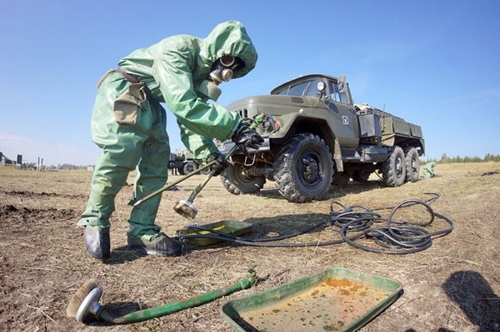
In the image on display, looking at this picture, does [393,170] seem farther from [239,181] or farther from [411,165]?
[239,181]

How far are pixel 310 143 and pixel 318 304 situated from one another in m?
3.71

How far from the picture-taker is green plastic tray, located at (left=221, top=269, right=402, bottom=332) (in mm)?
1308

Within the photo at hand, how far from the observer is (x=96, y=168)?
2012 mm

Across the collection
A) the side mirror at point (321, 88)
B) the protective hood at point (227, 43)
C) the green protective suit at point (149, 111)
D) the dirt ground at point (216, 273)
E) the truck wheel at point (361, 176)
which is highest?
the side mirror at point (321, 88)

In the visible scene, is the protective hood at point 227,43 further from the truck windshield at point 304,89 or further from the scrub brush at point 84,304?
the truck windshield at point 304,89

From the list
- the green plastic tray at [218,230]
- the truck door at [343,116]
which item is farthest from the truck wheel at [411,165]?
the green plastic tray at [218,230]

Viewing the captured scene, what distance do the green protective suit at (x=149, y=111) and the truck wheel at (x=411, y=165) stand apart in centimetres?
801

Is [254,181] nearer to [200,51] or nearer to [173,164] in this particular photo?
[200,51]

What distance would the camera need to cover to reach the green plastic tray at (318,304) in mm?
1308

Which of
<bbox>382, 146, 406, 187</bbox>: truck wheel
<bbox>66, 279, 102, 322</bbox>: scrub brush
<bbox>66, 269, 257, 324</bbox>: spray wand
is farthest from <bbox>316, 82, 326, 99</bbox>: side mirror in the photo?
<bbox>66, 279, 102, 322</bbox>: scrub brush

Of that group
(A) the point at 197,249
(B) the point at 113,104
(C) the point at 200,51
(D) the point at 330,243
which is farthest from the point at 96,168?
(D) the point at 330,243

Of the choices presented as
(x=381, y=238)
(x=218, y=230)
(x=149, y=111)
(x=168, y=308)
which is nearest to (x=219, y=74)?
(x=149, y=111)

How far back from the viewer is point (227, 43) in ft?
6.96

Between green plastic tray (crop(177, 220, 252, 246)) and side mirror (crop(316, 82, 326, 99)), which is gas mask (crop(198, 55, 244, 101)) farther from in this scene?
side mirror (crop(316, 82, 326, 99))
